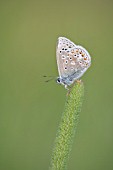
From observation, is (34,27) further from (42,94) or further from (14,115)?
(14,115)

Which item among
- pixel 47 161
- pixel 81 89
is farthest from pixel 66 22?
pixel 81 89

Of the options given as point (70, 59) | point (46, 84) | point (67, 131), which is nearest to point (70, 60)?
point (70, 59)

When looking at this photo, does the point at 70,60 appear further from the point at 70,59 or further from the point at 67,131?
the point at 67,131

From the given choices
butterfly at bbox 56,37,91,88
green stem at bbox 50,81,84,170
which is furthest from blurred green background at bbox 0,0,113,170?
green stem at bbox 50,81,84,170

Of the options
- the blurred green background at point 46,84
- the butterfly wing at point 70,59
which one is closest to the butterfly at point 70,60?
the butterfly wing at point 70,59

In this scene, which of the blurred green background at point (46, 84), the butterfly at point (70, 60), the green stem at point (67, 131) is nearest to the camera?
the green stem at point (67, 131)

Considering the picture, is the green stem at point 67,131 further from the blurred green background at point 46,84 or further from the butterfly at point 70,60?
the blurred green background at point 46,84
